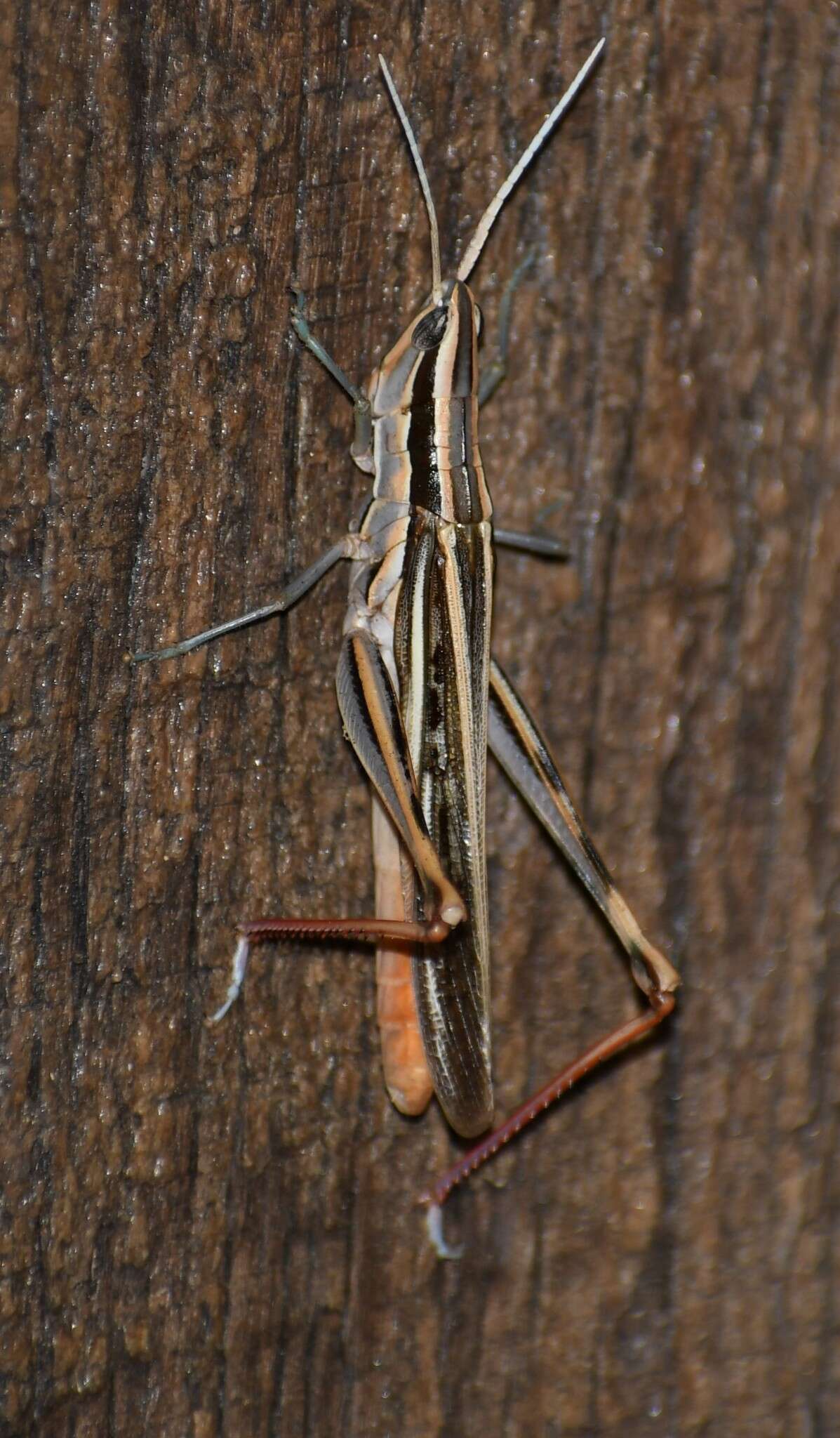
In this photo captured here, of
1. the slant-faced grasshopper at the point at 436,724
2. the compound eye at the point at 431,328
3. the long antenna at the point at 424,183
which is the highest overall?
the long antenna at the point at 424,183

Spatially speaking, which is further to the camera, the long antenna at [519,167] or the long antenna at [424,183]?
the long antenna at [519,167]

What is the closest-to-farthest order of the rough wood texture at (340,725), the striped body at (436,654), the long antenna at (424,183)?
the rough wood texture at (340,725), the long antenna at (424,183), the striped body at (436,654)

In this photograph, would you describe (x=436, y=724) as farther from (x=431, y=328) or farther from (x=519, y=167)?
(x=519, y=167)

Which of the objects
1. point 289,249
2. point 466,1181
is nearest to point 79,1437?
point 466,1181

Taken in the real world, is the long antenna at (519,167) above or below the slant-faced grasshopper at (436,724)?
above

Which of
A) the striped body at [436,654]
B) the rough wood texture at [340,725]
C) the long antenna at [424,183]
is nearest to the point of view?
the rough wood texture at [340,725]

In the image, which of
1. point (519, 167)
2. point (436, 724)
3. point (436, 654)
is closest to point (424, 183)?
point (519, 167)
